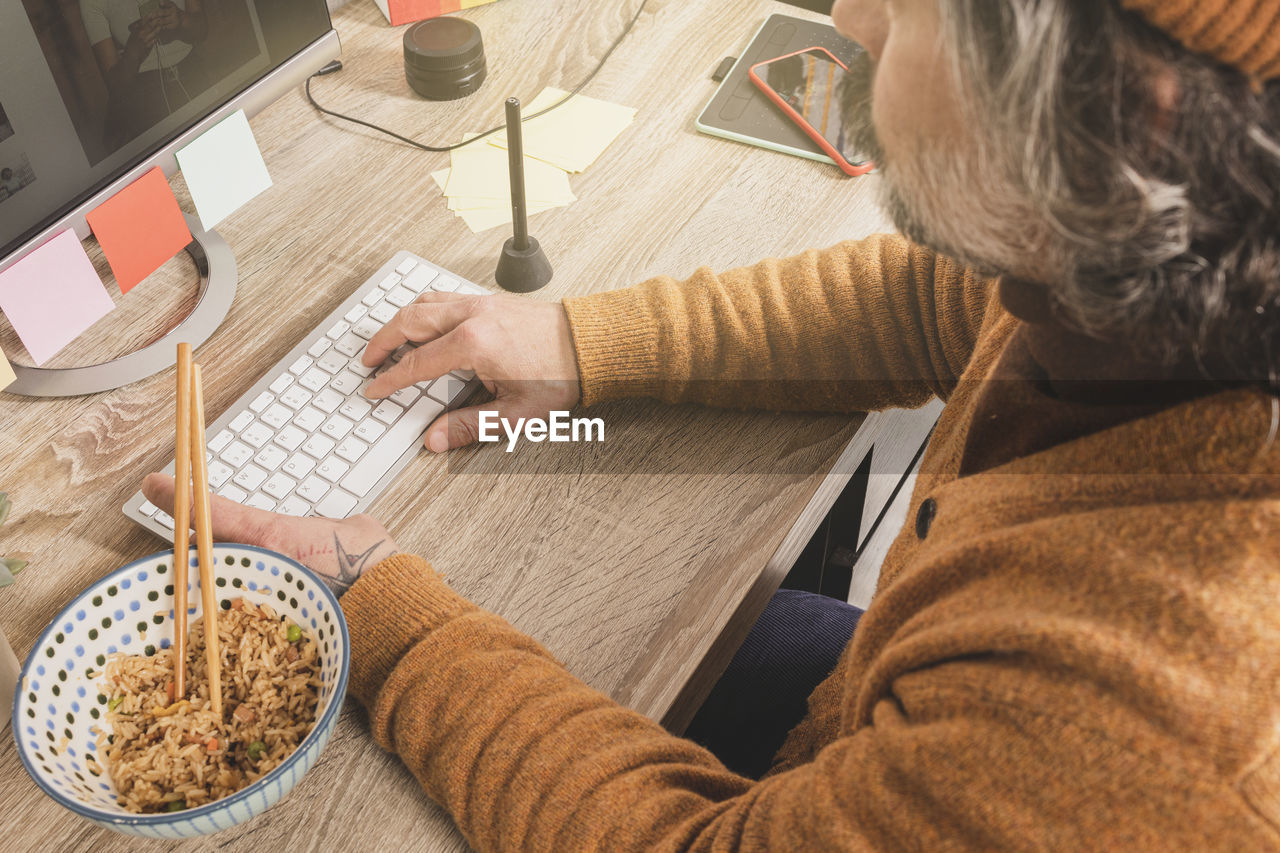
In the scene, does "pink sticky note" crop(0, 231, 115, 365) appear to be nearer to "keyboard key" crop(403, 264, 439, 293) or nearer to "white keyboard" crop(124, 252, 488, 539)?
"white keyboard" crop(124, 252, 488, 539)

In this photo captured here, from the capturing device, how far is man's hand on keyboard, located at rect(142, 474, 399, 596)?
73 cm

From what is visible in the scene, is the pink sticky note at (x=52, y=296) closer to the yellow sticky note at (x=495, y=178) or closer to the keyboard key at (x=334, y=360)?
the keyboard key at (x=334, y=360)

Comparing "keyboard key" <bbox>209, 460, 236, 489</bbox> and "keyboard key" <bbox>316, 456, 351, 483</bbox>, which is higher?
"keyboard key" <bbox>209, 460, 236, 489</bbox>

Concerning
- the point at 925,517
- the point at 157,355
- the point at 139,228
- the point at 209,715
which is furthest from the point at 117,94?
the point at 925,517

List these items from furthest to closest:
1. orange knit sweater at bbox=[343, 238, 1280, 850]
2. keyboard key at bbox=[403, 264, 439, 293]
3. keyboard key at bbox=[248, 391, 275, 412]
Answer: keyboard key at bbox=[403, 264, 439, 293] → keyboard key at bbox=[248, 391, 275, 412] → orange knit sweater at bbox=[343, 238, 1280, 850]

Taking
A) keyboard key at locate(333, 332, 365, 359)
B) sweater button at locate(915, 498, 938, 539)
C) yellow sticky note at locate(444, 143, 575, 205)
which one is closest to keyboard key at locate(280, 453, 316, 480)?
keyboard key at locate(333, 332, 365, 359)

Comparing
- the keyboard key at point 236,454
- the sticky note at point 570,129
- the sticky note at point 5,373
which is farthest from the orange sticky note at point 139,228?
the sticky note at point 570,129

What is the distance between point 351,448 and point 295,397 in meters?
0.08

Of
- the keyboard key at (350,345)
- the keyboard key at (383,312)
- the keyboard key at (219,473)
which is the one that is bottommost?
the keyboard key at (219,473)

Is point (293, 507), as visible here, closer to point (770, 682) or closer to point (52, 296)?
point (52, 296)

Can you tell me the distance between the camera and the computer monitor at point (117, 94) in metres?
0.76

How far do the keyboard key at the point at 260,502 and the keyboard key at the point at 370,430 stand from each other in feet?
0.32

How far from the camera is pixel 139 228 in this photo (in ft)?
3.00

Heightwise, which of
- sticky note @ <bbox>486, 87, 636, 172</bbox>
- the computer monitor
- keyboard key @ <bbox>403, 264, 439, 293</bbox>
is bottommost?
keyboard key @ <bbox>403, 264, 439, 293</bbox>
